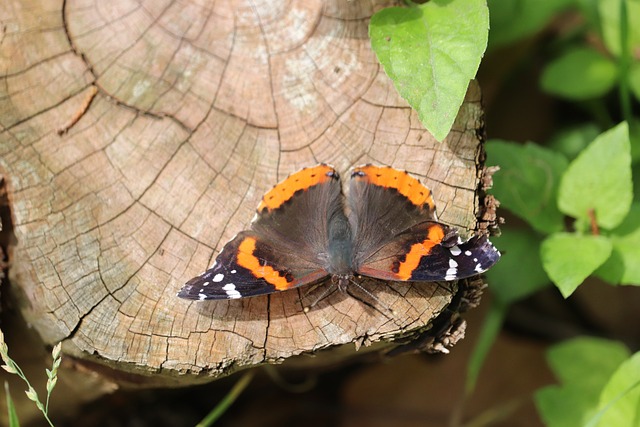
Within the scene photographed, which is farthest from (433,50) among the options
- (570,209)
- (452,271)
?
(570,209)

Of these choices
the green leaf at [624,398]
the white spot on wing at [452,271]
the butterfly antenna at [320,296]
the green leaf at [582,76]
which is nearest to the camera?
the white spot on wing at [452,271]

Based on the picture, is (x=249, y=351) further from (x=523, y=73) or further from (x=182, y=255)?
(x=523, y=73)

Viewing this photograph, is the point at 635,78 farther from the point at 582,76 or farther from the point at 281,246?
the point at 281,246

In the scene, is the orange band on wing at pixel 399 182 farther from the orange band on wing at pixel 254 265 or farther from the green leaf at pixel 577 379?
the green leaf at pixel 577 379

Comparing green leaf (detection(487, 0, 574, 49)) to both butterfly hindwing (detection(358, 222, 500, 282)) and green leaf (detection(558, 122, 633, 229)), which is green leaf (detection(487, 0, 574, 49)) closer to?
green leaf (detection(558, 122, 633, 229))

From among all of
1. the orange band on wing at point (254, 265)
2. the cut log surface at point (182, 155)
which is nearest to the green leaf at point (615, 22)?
the cut log surface at point (182, 155)

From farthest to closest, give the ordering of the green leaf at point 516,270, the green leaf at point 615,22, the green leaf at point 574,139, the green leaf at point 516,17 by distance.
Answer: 1. the green leaf at point 574,139
2. the green leaf at point 615,22
3. the green leaf at point 516,17
4. the green leaf at point 516,270

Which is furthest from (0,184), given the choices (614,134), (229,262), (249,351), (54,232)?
(614,134)

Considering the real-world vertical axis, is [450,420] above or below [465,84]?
below
